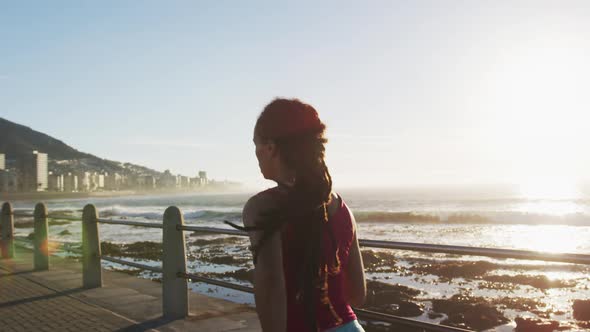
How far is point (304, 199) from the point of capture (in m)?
1.72

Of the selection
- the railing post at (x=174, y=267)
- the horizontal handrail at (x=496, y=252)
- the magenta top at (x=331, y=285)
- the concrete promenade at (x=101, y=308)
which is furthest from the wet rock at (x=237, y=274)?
the magenta top at (x=331, y=285)

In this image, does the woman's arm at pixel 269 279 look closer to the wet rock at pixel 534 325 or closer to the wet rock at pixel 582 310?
the wet rock at pixel 534 325

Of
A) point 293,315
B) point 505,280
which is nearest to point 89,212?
point 293,315

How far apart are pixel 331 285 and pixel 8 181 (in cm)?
20615

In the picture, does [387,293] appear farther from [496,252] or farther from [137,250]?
[137,250]

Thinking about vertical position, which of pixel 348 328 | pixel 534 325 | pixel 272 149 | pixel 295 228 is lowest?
pixel 534 325

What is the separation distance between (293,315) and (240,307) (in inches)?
183

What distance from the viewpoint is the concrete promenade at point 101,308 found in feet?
17.8

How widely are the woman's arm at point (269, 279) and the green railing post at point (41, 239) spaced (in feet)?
27.7

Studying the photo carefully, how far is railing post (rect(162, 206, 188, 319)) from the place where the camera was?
571 cm

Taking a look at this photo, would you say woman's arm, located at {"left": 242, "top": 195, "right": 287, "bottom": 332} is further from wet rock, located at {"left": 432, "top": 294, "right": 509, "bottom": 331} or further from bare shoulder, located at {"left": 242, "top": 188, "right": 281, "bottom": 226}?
wet rock, located at {"left": 432, "top": 294, "right": 509, "bottom": 331}

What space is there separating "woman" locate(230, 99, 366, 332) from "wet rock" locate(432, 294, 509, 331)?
7245 mm

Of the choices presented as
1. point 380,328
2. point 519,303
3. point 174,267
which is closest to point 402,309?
point 380,328

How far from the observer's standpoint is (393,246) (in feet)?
11.4
